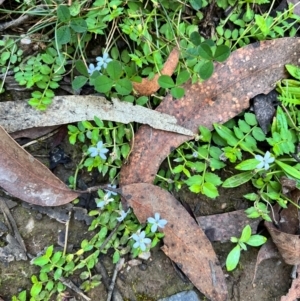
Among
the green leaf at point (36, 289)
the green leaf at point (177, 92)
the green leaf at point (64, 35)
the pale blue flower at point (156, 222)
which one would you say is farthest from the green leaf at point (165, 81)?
the green leaf at point (36, 289)

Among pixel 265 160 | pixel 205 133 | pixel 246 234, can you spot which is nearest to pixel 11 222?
pixel 205 133

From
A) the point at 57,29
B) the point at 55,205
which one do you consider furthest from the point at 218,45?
the point at 55,205

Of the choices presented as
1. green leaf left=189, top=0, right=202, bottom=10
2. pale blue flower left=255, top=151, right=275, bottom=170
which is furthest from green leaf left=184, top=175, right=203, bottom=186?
green leaf left=189, top=0, right=202, bottom=10

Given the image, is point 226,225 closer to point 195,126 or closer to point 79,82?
point 195,126

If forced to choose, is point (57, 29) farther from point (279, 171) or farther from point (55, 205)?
point (279, 171)

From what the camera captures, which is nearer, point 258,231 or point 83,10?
point 83,10
